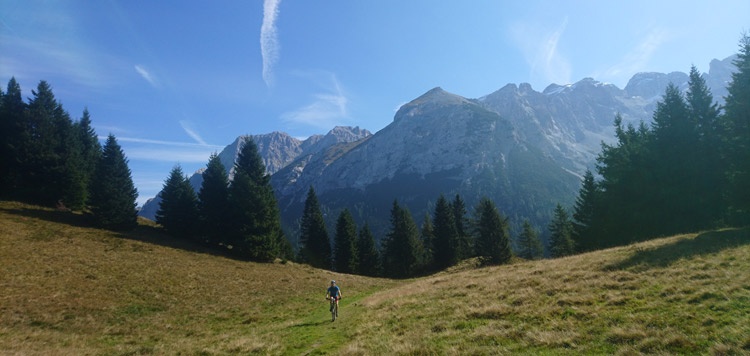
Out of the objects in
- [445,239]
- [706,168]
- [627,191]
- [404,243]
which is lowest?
[404,243]

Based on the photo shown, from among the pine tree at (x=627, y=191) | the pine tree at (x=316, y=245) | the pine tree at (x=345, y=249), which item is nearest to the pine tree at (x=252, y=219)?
the pine tree at (x=345, y=249)

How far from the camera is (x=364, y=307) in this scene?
24.7 meters

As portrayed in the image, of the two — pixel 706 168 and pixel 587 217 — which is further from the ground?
pixel 706 168

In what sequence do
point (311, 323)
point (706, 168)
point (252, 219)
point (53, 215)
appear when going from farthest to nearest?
point (252, 219) → point (53, 215) → point (706, 168) → point (311, 323)

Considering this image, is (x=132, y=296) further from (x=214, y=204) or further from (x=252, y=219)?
(x=214, y=204)

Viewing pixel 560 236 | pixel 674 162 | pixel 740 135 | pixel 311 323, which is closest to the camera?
pixel 311 323

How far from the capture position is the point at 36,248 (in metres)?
31.2

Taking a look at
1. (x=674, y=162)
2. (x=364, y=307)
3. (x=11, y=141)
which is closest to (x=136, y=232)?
(x=11, y=141)

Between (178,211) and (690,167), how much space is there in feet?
215

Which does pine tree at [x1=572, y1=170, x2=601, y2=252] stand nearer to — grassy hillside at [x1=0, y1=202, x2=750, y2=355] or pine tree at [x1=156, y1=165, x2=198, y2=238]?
grassy hillside at [x1=0, y1=202, x2=750, y2=355]

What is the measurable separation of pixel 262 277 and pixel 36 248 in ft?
67.3

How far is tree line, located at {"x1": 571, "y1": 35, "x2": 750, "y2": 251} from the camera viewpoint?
88.5ft

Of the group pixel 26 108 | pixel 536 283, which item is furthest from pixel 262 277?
pixel 26 108

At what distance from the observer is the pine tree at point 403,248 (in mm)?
75062
